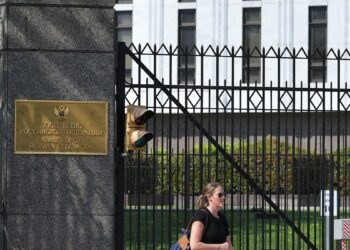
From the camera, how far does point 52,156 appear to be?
1124 centimetres

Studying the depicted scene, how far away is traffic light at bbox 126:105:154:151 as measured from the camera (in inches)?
435

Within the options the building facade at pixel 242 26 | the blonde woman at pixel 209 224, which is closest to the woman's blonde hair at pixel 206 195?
the blonde woman at pixel 209 224

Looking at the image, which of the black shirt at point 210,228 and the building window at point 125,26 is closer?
the black shirt at point 210,228

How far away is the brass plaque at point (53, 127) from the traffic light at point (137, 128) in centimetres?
27

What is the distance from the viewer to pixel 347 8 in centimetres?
3688

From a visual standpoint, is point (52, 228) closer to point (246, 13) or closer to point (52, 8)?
point (52, 8)

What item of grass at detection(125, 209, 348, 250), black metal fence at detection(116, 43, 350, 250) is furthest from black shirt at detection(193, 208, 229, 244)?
grass at detection(125, 209, 348, 250)

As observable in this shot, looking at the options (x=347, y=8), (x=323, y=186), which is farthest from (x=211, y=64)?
(x=323, y=186)

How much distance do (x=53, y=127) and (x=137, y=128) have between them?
2.98ft

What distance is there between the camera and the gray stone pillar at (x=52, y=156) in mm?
11242

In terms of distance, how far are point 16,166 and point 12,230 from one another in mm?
699

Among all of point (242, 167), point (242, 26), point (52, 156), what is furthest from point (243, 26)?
point (52, 156)

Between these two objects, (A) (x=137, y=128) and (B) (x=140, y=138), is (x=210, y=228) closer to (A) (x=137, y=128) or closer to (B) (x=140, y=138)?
(B) (x=140, y=138)

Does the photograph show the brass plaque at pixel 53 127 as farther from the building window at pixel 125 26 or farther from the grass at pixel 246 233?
the building window at pixel 125 26
